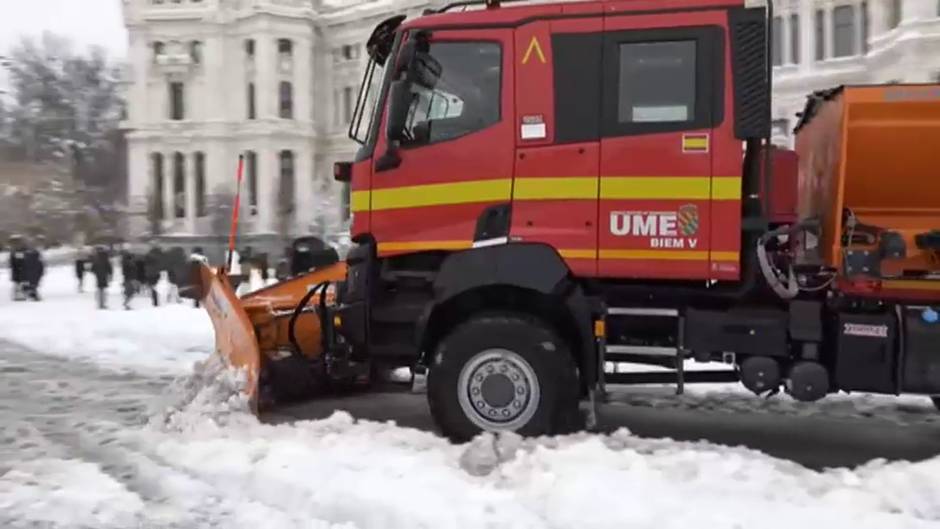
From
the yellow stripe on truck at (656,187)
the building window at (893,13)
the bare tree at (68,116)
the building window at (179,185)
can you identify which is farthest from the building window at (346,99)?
the yellow stripe on truck at (656,187)

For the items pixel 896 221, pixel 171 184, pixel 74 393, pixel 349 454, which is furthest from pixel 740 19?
pixel 171 184

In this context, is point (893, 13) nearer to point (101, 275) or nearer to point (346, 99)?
point (101, 275)

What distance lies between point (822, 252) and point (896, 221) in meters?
0.61

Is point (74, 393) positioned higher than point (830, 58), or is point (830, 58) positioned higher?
point (830, 58)

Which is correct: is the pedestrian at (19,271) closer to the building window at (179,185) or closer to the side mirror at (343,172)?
the side mirror at (343,172)

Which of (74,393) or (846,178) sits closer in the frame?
(846,178)

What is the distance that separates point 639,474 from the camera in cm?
639

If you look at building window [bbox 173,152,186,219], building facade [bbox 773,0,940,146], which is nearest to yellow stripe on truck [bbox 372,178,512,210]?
building facade [bbox 773,0,940,146]

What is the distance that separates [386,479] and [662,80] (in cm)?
329

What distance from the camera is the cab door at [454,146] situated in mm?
7098

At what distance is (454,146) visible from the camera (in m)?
7.18

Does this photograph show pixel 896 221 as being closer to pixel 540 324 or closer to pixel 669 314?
pixel 669 314

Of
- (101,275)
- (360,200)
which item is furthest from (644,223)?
(101,275)

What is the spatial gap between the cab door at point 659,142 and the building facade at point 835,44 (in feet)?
92.6
